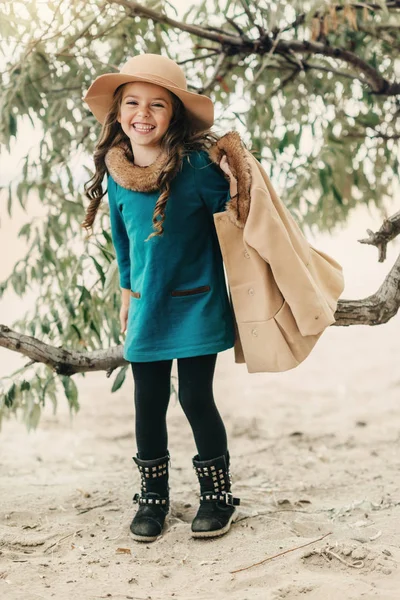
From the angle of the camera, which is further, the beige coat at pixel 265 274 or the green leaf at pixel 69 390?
the green leaf at pixel 69 390

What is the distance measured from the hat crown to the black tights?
82 cm

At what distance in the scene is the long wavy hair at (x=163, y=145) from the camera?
2.07 m

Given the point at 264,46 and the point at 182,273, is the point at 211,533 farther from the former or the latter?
the point at 264,46

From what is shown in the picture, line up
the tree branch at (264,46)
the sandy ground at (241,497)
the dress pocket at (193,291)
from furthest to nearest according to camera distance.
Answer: the tree branch at (264,46), the dress pocket at (193,291), the sandy ground at (241,497)

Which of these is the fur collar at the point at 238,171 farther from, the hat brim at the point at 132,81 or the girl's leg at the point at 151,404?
the girl's leg at the point at 151,404

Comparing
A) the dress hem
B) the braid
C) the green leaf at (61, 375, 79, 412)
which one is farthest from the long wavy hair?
the green leaf at (61, 375, 79, 412)

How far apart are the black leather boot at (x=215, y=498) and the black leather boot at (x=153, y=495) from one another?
114 mm

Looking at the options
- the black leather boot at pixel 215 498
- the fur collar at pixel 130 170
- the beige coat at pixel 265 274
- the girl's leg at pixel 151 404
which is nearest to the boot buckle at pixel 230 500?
the black leather boot at pixel 215 498

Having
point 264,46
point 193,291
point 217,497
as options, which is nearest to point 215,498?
point 217,497

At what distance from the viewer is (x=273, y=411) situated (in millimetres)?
4355

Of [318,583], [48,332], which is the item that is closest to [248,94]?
[48,332]

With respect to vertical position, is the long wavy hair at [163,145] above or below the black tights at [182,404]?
above

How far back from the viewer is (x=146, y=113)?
6.95 feet

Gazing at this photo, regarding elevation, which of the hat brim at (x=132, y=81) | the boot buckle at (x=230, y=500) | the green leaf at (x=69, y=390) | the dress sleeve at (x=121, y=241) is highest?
the hat brim at (x=132, y=81)
